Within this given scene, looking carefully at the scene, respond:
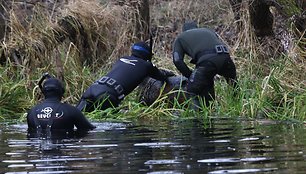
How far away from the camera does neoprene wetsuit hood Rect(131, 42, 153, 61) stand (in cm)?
1388

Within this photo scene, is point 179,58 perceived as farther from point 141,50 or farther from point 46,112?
point 46,112

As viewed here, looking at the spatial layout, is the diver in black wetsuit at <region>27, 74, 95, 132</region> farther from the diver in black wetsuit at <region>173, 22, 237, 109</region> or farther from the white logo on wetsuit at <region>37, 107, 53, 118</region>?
the diver in black wetsuit at <region>173, 22, 237, 109</region>

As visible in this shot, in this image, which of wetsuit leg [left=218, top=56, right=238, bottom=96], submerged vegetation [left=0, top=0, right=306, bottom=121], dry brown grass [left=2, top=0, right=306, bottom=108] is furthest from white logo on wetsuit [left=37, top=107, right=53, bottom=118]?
dry brown grass [left=2, top=0, right=306, bottom=108]

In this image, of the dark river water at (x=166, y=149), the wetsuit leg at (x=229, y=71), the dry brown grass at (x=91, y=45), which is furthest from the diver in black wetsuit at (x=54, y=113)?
the dry brown grass at (x=91, y=45)

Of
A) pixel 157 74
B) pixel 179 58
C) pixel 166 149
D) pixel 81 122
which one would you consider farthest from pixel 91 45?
pixel 166 149

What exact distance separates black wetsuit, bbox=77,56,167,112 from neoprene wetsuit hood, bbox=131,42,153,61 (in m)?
0.09

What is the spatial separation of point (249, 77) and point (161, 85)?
1610 mm

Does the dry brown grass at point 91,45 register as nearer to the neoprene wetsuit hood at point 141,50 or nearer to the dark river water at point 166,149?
the neoprene wetsuit hood at point 141,50

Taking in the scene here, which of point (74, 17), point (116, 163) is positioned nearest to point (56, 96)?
point (116, 163)

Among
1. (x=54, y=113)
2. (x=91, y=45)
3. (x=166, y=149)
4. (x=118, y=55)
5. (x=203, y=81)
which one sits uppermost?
(x=166, y=149)

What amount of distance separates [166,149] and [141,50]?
6.18 meters

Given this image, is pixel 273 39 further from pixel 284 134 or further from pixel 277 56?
pixel 284 134

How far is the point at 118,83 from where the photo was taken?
13547mm

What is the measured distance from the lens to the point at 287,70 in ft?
41.3
